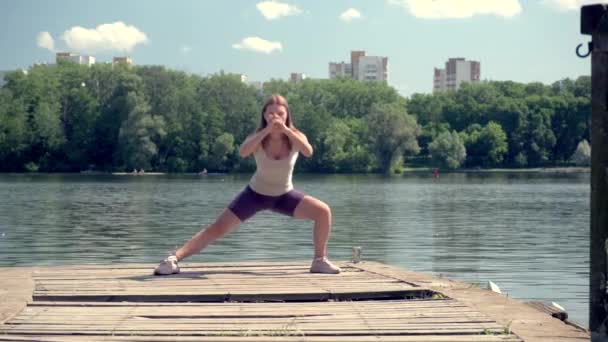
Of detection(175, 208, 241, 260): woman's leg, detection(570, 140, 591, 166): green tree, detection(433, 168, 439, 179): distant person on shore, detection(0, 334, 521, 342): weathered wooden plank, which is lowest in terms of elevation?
detection(433, 168, 439, 179): distant person on shore

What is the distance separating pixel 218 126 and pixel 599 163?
109005mm

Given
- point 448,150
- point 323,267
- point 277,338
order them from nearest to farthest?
point 277,338, point 323,267, point 448,150

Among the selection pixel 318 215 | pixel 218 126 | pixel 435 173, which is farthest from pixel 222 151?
pixel 318 215

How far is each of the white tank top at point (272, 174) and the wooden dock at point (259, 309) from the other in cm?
73

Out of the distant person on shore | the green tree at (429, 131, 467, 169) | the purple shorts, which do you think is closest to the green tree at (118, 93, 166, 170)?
the distant person on shore

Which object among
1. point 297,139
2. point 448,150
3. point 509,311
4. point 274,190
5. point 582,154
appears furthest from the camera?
point 582,154

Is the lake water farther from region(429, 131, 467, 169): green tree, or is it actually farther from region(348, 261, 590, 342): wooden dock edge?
region(429, 131, 467, 169): green tree

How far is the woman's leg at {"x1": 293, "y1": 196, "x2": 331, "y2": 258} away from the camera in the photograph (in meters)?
9.03

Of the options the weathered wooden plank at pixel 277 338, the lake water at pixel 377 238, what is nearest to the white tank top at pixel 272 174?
the weathered wooden plank at pixel 277 338

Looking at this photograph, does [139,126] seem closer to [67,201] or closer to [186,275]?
[67,201]

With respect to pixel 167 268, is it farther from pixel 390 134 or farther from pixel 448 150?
pixel 448 150

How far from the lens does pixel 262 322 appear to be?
20.7 feet

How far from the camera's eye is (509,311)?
6766mm

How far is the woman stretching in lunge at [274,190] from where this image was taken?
8742 millimetres
